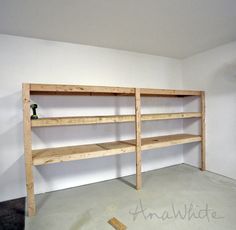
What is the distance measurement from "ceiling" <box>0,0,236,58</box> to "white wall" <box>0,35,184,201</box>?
Result: 21cm

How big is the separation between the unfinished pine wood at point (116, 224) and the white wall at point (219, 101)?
2140 millimetres

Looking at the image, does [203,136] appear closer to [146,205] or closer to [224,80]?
[224,80]

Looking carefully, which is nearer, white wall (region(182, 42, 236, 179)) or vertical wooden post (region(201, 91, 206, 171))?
white wall (region(182, 42, 236, 179))

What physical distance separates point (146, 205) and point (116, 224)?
511mm

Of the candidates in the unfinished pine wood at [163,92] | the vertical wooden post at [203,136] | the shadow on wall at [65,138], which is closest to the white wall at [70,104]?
the shadow on wall at [65,138]

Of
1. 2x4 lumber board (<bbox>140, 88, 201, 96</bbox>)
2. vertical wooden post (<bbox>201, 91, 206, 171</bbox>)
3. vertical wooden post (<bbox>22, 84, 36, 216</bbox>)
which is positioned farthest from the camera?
vertical wooden post (<bbox>201, 91, 206, 171</bbox>)

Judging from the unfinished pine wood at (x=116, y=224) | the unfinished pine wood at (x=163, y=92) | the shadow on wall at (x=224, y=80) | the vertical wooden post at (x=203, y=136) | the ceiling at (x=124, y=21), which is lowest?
the unfinished pine wood at (x=116, y=224)

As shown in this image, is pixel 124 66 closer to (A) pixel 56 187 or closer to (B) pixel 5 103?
(B) pixel 5 103

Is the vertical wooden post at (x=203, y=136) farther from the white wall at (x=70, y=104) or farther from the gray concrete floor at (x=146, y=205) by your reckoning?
the white wall at (x=70, y=104)

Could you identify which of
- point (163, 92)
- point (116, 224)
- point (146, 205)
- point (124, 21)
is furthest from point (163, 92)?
point (116, 224)

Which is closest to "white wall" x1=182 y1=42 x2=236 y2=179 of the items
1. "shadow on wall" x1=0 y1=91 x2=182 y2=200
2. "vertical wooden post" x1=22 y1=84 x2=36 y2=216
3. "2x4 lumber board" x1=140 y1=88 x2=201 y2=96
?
"2x4 lumber board" x1=140 y1=88 x2=201 y2=96

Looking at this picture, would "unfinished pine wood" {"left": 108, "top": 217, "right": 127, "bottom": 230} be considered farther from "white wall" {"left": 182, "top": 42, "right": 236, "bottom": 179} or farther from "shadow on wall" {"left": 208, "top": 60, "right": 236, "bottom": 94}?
"shadow on wall" {"left": 208, "top": 60, "right": 236, "bottom": 94}

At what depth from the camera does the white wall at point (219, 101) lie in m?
2.78

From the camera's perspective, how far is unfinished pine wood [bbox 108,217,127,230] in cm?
170
